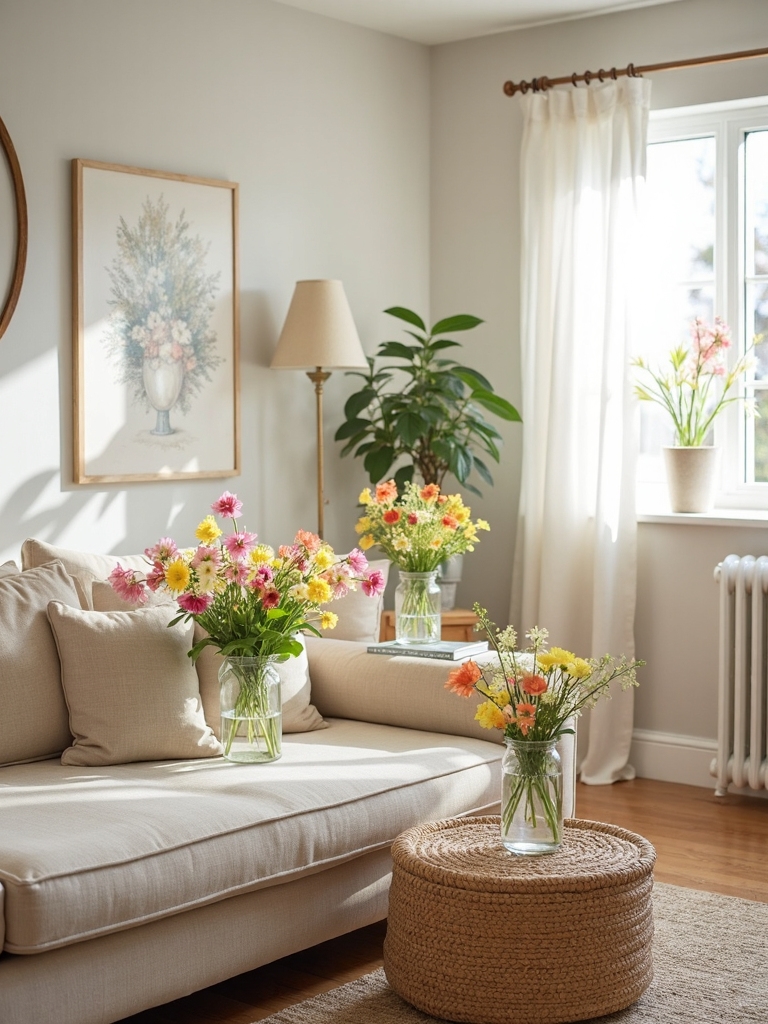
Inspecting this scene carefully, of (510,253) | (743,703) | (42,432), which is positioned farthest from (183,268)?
(743,703)

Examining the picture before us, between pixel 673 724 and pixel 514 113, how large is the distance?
90.9 inches

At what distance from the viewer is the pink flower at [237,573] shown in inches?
121

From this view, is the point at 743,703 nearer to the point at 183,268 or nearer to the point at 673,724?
the point at 673,724

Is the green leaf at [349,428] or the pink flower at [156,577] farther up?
the green leaf at [349,428]

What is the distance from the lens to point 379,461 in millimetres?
4590

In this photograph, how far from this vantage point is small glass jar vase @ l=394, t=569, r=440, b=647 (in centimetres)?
372

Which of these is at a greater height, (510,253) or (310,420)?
(510,253)

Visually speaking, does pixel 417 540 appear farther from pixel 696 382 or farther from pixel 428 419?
pixel 696 382

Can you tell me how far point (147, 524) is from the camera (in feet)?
13.3

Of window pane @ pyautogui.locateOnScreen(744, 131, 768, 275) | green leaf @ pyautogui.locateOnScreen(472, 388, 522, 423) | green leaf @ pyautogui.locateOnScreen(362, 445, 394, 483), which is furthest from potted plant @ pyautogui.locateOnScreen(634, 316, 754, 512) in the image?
green leaf @ pyautogui.locateOnScreen(362, 445, 394, 483)

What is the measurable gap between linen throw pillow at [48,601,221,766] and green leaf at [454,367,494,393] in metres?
1.88

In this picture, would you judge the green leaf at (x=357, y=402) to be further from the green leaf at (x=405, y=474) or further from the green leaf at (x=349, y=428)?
the green leaf at (x=405, y=474)

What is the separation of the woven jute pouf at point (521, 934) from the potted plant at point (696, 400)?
6.73 feet

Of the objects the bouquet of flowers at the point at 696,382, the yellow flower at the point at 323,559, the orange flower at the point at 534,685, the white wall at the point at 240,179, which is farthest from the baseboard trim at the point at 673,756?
the orange flower at the point at 534,685
